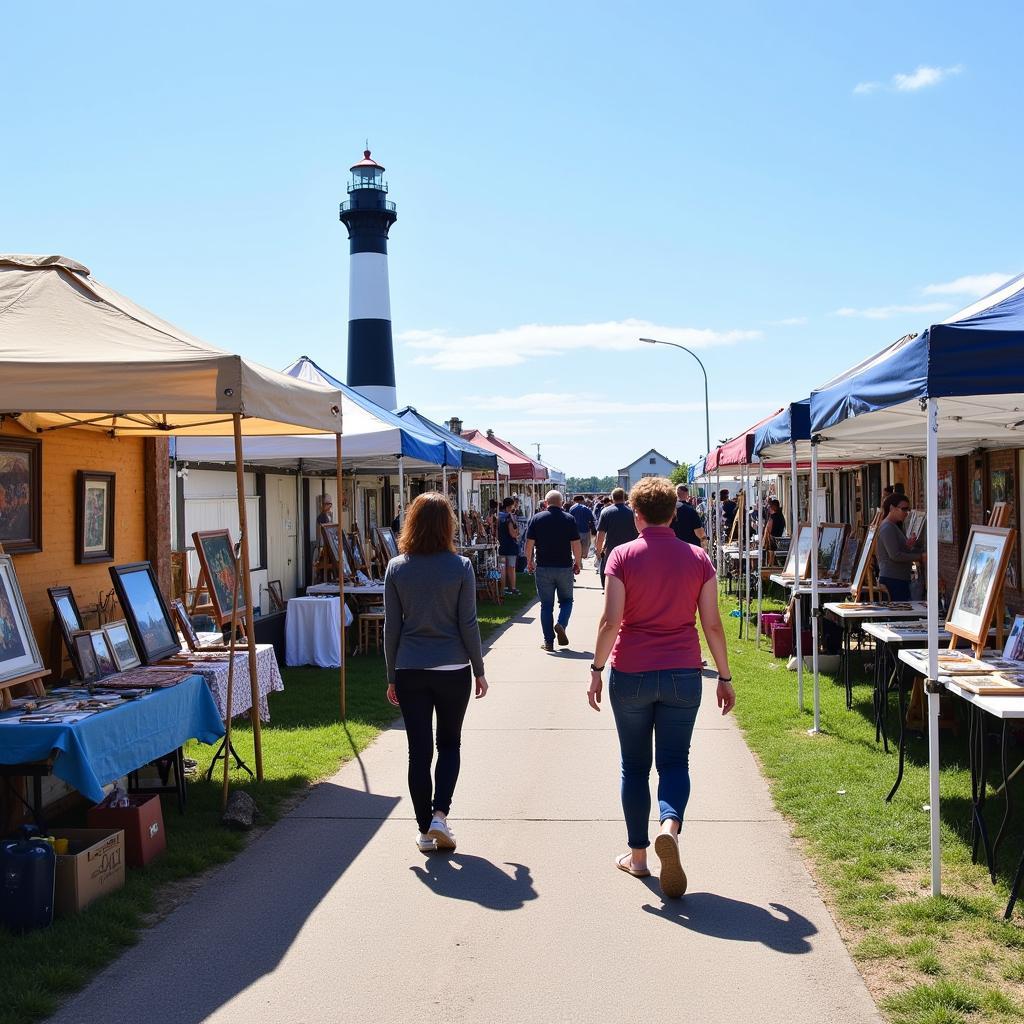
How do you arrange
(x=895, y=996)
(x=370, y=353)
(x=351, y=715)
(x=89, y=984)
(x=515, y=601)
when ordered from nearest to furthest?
(x=895, y=996), (x=89, y=984), (x=351, y=715), (x=515, y=601), (x=370, y=353)

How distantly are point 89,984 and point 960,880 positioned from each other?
3.81 meters

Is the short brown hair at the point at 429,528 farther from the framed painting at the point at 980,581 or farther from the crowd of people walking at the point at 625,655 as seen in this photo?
the framed painting at the point at 980,581

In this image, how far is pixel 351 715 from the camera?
958cm

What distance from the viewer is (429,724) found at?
5.84 m

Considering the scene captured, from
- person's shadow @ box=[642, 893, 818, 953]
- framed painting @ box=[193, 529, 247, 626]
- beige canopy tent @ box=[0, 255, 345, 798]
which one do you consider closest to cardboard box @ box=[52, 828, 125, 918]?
beige canopy tent @ box=[0, 255, 345, 798]

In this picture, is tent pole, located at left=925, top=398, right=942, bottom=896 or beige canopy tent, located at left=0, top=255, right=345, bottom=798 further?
beige canopy tent, located at left=0, top=255, right=345, bottom=798

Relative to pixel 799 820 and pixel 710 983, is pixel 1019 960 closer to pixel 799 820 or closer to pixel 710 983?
pixel 710 983

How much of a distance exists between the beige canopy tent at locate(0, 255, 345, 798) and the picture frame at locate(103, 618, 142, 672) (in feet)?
2.68

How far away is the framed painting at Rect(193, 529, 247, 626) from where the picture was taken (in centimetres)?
950

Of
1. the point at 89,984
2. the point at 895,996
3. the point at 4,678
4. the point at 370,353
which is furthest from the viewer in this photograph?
the point at 370,353

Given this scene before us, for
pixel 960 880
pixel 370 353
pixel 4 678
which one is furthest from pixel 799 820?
pixel 370 353

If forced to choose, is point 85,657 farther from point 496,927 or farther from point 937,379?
point 937,379

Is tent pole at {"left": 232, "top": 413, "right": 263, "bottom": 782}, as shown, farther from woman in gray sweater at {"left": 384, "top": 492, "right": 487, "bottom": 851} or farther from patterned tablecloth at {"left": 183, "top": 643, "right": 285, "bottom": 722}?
woman in gray sweater at {"left": 384, "top": 492, "right": 487, "bottom": 851}

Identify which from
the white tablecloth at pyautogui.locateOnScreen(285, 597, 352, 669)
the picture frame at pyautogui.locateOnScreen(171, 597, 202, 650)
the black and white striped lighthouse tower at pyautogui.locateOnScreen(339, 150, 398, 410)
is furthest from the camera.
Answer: the black and white striped lighthouse tower at pyautogui.locateOnScreen(339, 150, 398, 410)
